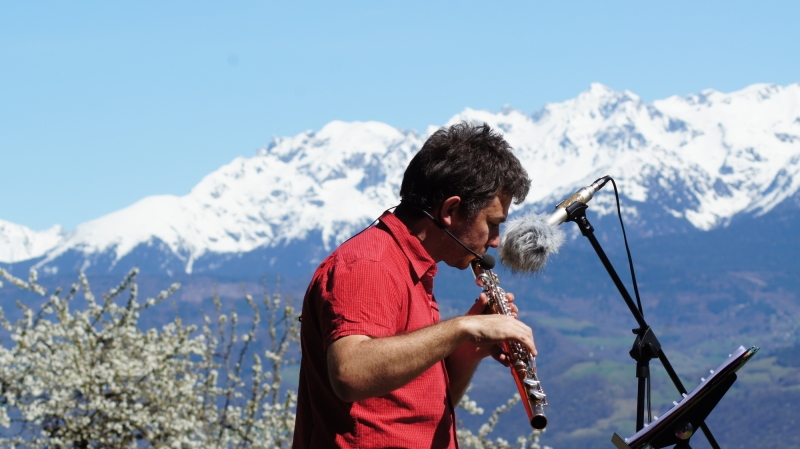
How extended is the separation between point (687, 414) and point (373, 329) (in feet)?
4.10

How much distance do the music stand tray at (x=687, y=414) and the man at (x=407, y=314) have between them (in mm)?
577

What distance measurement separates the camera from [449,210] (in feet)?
11.8

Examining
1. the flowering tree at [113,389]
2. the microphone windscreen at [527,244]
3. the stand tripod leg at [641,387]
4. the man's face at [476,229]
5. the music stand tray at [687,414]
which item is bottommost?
the music stand tray at [687,414]

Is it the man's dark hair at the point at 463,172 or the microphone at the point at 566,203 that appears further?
the microphone at the point at 566,203

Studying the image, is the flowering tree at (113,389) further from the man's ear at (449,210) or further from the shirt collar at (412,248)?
A: the man's ear at (449,210)

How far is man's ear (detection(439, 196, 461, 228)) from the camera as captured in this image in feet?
11.7

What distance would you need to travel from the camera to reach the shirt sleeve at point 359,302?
3.23 metres

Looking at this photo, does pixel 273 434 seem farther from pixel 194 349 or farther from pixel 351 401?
pixel 351 401

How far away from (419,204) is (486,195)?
245mm

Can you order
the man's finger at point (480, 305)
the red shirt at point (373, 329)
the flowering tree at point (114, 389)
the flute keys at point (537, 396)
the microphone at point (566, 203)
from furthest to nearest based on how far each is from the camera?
the flowering tree at point (114, 389), the microphone at point (566, 203), the man's finger at point (480, 305), the flute keys at point (537, 396), the red shirt at point (373, 329)

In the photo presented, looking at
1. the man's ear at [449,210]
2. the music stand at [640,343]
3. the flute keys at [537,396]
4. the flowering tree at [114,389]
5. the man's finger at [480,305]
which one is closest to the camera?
the flute keys at [537,396]

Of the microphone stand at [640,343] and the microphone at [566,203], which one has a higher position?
the microphone at [566,203]

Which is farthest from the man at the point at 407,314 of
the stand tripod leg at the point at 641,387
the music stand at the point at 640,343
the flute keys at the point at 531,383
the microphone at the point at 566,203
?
the stand tripod leg at the point at 641,387

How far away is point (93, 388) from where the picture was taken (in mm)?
9812
